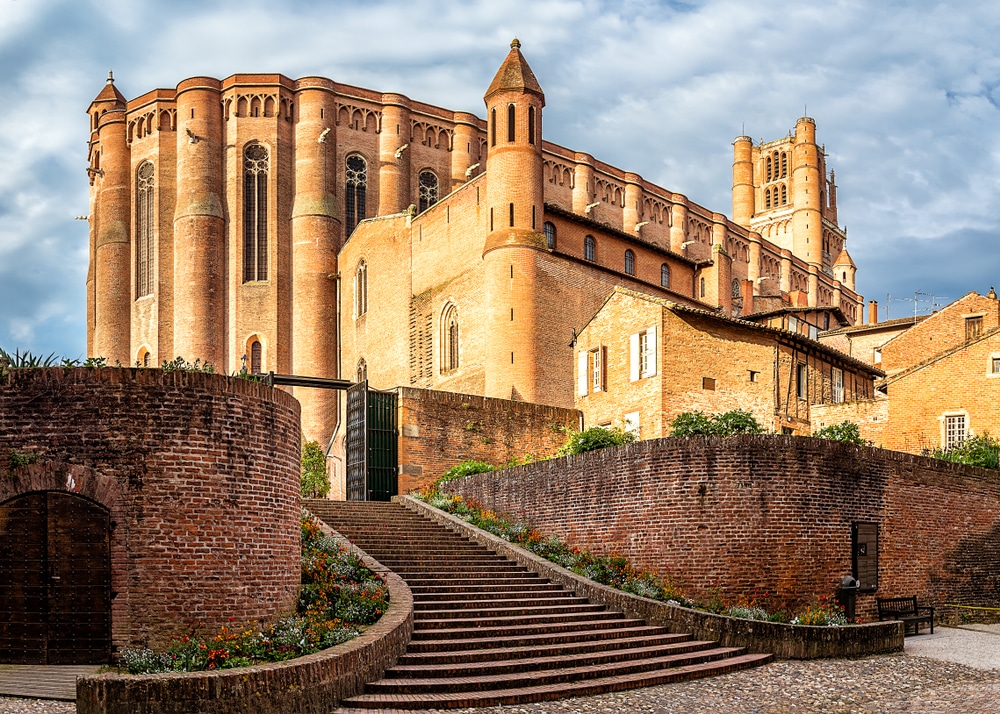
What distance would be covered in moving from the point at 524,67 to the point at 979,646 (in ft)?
97.2

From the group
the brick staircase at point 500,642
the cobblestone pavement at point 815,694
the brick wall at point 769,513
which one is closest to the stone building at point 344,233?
the brick wall at point 769,513

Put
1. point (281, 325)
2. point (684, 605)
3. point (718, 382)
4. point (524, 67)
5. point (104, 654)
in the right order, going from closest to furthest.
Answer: point (104, 654) < point (684, 605) < point (718, 382) < point (524, 67) < point (281, 325)

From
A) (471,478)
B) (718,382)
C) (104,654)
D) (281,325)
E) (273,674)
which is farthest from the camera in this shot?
(281,325)

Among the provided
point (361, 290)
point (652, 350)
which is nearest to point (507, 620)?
point (652, 350)

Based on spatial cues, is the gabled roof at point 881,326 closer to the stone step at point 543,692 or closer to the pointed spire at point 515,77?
the pointed spire at point 515,77

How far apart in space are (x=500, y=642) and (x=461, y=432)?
48.4 feet

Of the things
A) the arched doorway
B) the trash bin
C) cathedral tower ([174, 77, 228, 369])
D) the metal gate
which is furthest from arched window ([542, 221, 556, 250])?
the arched doorway

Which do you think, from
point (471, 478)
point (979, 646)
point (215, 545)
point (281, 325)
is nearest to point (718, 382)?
point (471, 478)

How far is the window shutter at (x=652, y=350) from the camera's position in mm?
30781

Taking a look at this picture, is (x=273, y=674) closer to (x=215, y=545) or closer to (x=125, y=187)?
(x=215, y=545)

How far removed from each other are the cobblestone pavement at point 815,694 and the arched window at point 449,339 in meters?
29.0

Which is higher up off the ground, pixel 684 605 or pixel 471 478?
pixel 471 478

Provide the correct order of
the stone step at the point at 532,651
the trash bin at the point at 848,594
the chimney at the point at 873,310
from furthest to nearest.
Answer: the chimney at the point at 873,310 → the trash bin at the point at 848,594 → the stone step at the point at 532,651

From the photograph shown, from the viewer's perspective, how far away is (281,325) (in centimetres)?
5450
